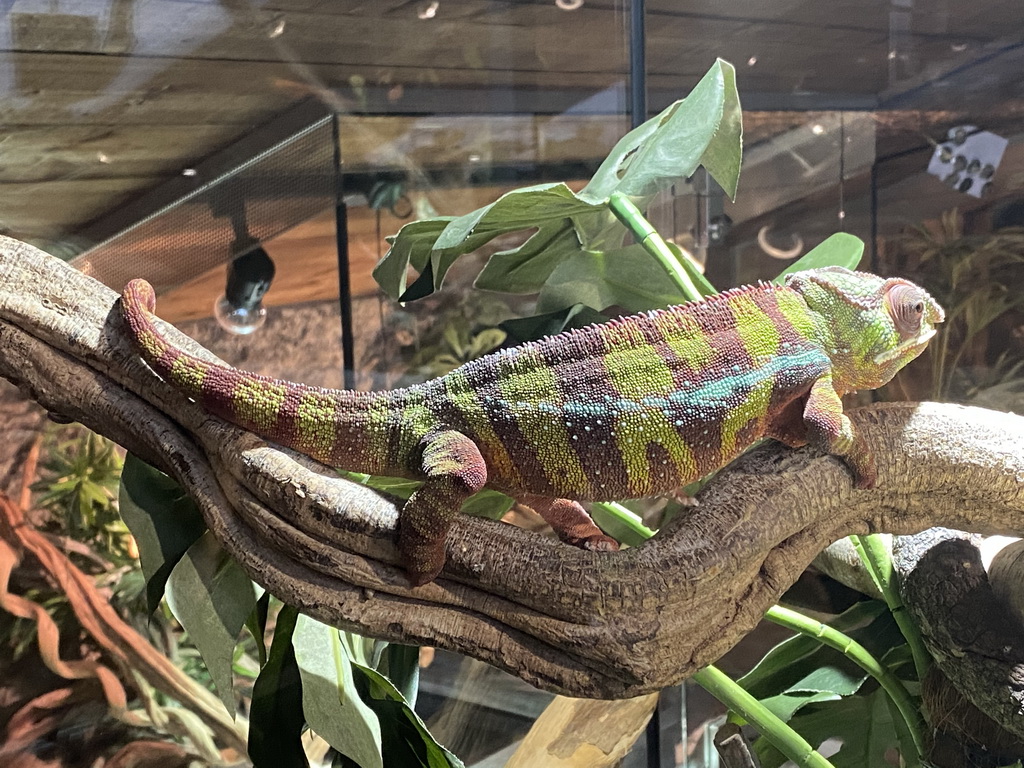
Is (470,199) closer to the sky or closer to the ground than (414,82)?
closer to the ground

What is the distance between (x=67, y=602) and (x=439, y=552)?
988 millimetres

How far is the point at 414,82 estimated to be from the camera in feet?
5.14

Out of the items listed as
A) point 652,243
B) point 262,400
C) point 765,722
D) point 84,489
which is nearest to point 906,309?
point 652,243

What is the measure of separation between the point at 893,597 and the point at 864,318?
1.38ft

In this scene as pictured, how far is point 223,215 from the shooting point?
1.43m

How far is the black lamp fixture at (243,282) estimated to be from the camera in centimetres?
146

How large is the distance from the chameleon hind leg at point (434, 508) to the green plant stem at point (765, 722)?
18.7 inches

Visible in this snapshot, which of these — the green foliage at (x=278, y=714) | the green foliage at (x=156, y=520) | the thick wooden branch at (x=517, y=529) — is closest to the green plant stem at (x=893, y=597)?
the thick wooden branch at (x=517, y=529)

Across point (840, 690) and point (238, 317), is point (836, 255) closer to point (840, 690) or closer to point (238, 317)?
point (840, 690)

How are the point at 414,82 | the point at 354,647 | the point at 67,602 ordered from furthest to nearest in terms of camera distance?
1. the point at 414,82
2. the point at 67,602
3. the point at 354,647

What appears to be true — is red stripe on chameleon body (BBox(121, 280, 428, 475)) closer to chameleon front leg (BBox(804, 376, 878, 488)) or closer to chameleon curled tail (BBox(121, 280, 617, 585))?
chameleon curled tail (BBox(121, 280, 617, 585))

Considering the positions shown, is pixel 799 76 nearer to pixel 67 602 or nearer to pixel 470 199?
pixel 470 199

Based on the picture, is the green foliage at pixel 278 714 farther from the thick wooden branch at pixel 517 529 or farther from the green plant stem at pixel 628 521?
the green plant stem at pixel 628 521

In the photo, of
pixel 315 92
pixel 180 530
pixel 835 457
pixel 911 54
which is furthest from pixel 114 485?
pixel 911 54
